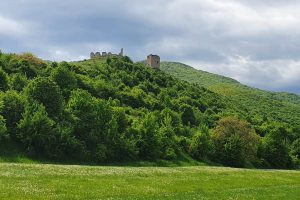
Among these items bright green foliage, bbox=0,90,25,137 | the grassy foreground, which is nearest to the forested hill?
bright green foliage, bbox=0,90,25,137

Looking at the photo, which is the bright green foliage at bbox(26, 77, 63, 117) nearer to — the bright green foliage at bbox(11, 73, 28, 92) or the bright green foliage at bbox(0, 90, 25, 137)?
the bright green foliage at bbox(0, 90, 25, 137)

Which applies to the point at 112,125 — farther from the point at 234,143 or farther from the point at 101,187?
the point at 101,187

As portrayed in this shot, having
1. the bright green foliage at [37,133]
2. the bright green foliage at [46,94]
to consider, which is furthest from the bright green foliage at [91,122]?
the bright green foliage at [37,133]

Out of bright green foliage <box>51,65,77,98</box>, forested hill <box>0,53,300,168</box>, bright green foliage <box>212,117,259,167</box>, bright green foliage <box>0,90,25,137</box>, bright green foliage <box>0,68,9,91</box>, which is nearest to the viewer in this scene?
forested hill <box>0,53,300,168</box>

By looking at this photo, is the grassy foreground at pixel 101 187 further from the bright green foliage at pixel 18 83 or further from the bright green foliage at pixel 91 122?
the bright green foliage at pixel 18 83

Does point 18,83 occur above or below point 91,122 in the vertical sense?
above

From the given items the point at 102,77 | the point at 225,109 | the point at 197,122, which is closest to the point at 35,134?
the point at 197,122

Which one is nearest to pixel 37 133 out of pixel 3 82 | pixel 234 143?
pixel 3 82

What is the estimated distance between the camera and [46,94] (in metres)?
83.7

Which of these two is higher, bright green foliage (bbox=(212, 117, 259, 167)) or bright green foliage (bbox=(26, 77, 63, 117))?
bright green foliage (bbox=(26, 77, 63, 117))

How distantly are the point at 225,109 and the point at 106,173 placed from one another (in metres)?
140

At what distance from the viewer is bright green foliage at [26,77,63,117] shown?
83.1 m

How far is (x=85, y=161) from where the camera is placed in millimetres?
73938

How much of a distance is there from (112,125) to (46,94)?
14801mm
